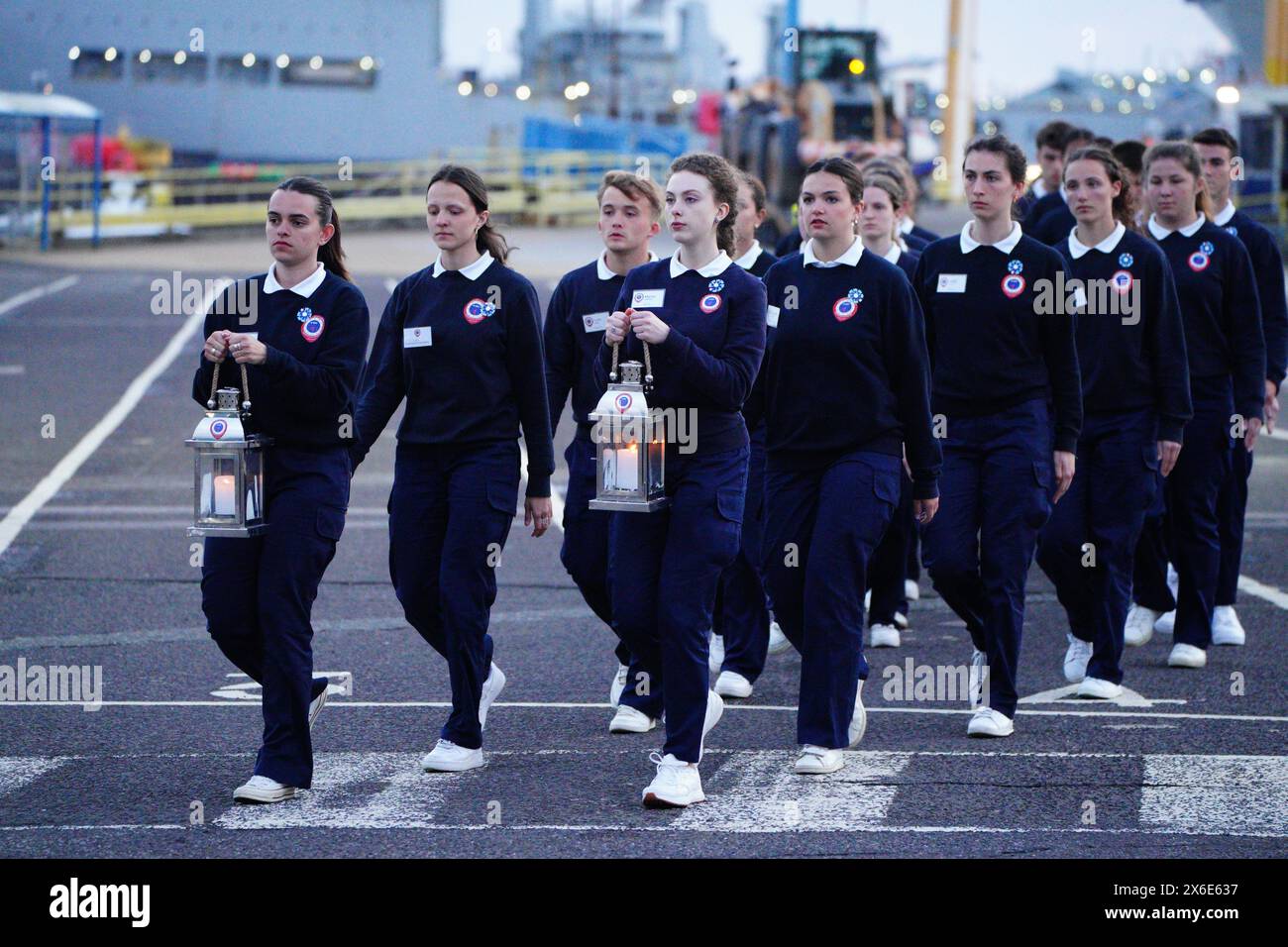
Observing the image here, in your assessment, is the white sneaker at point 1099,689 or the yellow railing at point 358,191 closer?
the white sneaker at point 1099,689

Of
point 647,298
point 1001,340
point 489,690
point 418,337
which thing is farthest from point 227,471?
point 1001,340

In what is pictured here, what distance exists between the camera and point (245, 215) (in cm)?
4447

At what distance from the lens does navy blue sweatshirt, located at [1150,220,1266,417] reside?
919 centimetres

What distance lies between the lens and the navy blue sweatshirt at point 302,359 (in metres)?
6.46

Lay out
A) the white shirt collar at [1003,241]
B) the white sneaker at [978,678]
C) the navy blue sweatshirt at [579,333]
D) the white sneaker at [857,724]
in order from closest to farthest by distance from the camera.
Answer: the white sneaker at [857,724] → the white shirt collar at [1003,241] → the white sneaker at [978,678] → the navy blue sweatshirt at [579,333]

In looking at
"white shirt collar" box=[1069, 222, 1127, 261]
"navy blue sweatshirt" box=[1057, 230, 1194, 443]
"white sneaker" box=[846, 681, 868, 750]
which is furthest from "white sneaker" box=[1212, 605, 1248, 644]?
"white sneaker" box=[846, 681, 868, 750]

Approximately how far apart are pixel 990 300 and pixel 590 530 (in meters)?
1.79

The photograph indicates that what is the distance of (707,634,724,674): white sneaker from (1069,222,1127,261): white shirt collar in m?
2.28

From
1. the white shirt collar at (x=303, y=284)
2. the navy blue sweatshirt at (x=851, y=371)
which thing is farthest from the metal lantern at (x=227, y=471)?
the navy blue sweatshirt at (x=851, y=371)

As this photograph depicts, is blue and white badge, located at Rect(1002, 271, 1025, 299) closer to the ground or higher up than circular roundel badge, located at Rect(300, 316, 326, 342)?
higher up

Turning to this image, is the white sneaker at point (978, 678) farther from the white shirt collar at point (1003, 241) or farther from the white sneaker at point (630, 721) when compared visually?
the white shirt collar at point (1003, 241)

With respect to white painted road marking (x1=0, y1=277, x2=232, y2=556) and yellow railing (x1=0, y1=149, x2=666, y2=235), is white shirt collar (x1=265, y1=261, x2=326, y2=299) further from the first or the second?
yellow railing (x1=0, y1=149, x2=666, y2=235)

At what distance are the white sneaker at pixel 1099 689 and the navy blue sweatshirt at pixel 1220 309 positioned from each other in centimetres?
176

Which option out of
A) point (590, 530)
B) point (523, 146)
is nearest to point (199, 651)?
point (590, 530)
